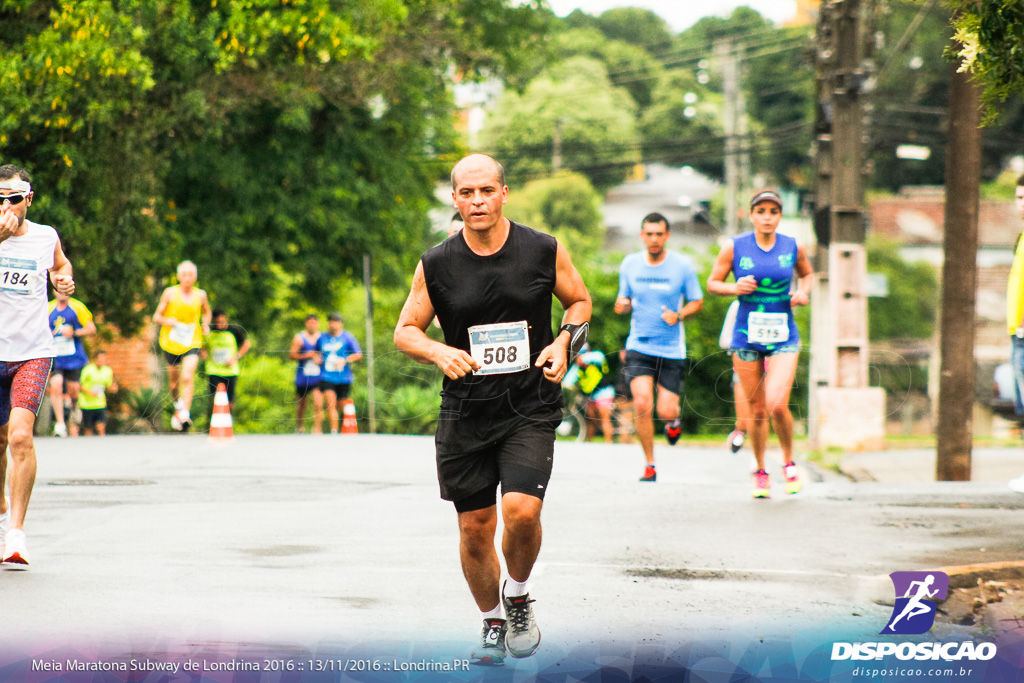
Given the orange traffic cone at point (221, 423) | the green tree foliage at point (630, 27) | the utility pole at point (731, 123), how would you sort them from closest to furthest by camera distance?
1. the orange traffic cone at point (221, 423)
2. the utility pole at point (731, 123)
3. the green tree foliage at point (630, 27)

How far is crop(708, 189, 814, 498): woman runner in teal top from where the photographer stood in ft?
32.2

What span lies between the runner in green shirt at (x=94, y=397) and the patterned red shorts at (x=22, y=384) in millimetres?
10962

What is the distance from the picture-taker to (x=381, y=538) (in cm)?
862

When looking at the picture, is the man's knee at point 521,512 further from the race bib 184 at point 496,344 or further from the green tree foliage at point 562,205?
the green tree foliage at point 562,205

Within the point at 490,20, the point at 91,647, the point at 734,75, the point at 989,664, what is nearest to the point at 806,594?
the point at 989,664

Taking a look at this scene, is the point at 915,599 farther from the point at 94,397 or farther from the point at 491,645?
the point at 94,397

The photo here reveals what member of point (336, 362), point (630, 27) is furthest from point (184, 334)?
point (630, 27)

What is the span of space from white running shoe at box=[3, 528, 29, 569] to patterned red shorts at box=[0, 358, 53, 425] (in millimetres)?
594

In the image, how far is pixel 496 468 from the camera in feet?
17.8

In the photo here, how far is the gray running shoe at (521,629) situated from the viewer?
5.36 metres

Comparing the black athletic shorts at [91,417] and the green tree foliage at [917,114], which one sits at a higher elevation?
the green tree foliage at [917,114]

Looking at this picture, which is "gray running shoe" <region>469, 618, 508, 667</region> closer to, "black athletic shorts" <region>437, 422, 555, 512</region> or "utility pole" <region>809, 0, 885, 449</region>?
"black athletic shorts" <region>437, 422, 555, 512</region>

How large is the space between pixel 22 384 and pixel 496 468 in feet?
9.85

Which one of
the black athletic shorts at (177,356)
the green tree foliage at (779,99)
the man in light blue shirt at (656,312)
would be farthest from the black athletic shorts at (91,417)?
the green tree foliage at (779,99)
